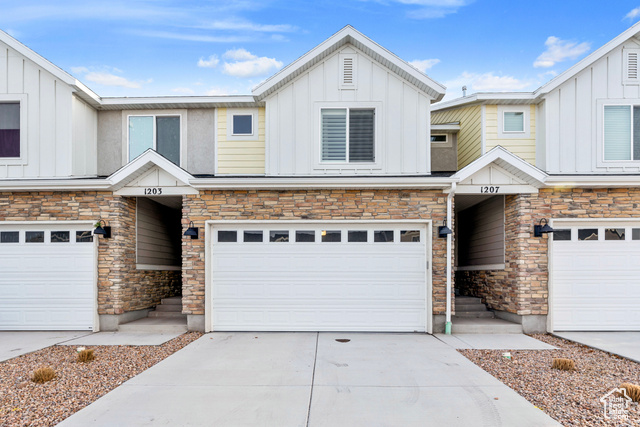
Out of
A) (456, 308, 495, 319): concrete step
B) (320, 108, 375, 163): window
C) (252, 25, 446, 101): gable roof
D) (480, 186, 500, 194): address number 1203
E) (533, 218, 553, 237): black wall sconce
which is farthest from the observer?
(456, 308, 495, 319): concrete step

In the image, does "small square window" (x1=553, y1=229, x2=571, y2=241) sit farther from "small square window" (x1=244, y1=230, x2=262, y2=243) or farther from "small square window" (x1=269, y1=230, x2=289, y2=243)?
"small square window" (x1=244, y1=230, x2=262, y2=243)

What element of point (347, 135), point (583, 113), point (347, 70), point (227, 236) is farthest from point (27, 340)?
point (583, 113)

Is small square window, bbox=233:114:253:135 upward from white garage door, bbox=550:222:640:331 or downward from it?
upward

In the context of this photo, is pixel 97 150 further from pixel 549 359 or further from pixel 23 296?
pixel 549 359

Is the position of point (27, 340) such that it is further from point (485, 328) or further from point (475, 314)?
point (475, 314)

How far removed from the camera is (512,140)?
949cm

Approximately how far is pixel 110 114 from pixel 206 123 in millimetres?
2557

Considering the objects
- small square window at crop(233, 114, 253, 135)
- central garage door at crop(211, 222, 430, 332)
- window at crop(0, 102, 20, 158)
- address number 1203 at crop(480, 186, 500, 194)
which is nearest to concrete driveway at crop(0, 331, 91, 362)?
central garage door at crop(211, 222, 430, 332)

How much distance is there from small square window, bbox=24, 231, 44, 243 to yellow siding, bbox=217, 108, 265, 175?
4131 millimetres

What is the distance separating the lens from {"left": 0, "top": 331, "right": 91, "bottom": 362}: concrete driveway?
6.53 meters

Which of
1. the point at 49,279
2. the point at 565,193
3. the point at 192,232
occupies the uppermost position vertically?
the point at 565,193

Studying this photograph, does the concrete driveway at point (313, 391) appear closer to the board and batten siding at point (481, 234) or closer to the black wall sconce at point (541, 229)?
the black wall sconce at point (541, 229)

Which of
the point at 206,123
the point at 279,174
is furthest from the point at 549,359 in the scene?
the point at 206,123

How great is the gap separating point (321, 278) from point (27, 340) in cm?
592
